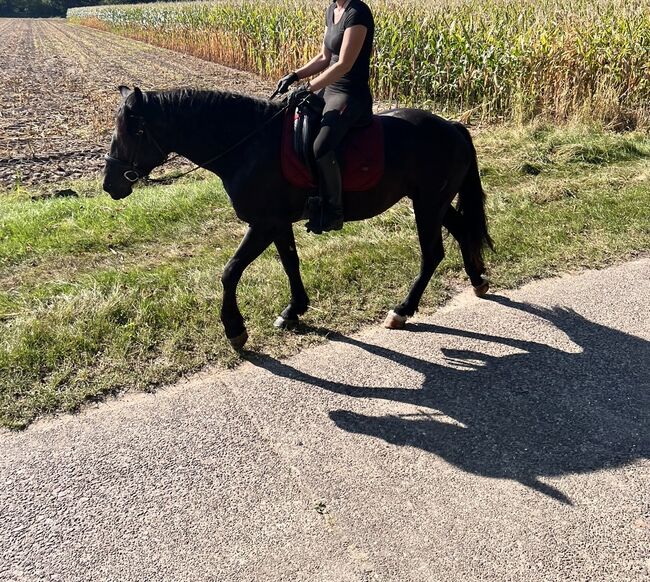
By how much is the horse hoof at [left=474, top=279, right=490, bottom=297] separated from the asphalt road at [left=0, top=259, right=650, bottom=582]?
27.5 inches

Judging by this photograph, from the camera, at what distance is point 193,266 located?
5652 millimetres

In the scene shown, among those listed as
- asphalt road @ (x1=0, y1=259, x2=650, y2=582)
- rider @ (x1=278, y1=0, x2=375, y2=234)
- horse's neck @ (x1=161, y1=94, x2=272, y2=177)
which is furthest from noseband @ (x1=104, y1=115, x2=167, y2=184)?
asphalt road @ (x1=0, y1=259, x2=650, y2=582)

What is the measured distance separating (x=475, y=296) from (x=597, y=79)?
7.54 meters

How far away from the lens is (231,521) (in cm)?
285

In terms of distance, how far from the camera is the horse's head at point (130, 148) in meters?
3.83

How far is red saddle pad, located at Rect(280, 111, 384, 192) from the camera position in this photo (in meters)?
4.02

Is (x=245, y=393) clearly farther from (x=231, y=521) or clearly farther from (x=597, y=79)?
(x=597, y=79)

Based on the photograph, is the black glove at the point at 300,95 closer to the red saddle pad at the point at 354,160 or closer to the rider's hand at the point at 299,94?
the rider's hand at the point at 299,94

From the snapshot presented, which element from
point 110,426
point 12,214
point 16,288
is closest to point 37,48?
point 12,214

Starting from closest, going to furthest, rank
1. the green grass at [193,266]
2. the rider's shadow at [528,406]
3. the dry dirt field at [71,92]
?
the rider's shadow at [528,406] < the green grass at [193,266] < the dry dirt field at [71,92]

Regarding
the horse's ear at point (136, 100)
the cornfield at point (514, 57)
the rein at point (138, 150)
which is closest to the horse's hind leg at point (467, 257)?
the rein at point (138, 150)

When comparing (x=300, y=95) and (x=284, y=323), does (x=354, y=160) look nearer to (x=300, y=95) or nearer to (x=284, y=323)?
(x=300, y=95)

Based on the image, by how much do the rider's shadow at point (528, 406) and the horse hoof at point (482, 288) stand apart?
2.12ft

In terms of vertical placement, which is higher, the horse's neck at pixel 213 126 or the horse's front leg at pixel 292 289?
the horse's neck at pixel 213 126
